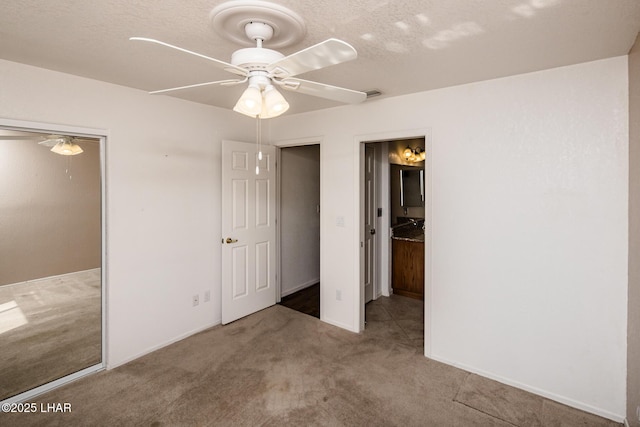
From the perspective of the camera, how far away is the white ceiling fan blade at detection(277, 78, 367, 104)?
1617 mm

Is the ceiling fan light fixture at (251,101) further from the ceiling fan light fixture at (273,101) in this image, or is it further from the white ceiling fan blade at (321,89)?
the white ceiling fan blade at (321,89)

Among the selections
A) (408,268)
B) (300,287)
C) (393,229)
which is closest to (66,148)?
(300,287)

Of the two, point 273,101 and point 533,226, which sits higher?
point 273,101

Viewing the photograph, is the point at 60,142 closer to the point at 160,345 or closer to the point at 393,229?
the point at 160,345

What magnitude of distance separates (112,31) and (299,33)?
1031 millimetres

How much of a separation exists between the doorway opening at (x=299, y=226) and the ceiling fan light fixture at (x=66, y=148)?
2.09 m

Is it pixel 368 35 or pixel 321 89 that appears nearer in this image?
pixel 321 89

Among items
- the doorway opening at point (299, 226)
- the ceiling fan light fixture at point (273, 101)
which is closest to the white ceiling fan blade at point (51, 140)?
the ceiling fan light fixture at point (273, 101)

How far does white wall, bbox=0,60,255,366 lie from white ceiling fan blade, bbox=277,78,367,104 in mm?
1839

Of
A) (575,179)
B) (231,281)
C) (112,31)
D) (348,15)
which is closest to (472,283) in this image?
(575,179)

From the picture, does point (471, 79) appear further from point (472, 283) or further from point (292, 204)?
point (292, 204)

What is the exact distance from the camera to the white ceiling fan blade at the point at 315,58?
1199mm

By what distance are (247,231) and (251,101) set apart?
2.38m

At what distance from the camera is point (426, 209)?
283cm
